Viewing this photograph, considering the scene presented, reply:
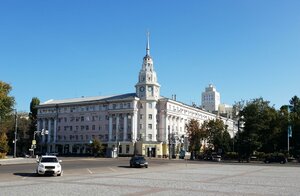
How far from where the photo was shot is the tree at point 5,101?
74.4 m

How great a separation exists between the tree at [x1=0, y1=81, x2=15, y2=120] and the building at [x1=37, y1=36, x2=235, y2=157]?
35937 mm

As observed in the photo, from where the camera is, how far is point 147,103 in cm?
11225

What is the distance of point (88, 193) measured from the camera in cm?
1898

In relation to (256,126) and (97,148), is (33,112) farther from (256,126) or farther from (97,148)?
(256,126)

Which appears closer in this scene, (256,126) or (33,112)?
(256,126)

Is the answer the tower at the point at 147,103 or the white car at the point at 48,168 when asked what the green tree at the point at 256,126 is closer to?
the tower at the point at 147,103

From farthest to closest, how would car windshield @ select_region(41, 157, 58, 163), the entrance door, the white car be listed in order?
the entrance door < car windshield @ select_region(41, 157, 58, 163) < the white car

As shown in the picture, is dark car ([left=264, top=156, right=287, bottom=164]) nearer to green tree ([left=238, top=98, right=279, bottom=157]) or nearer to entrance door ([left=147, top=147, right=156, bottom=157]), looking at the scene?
green tree ([left=238, top=98, right=279, bottom=157])

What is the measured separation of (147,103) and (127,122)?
7.73 meters

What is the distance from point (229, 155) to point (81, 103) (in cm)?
4801

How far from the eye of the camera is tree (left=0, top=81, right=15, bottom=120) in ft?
244

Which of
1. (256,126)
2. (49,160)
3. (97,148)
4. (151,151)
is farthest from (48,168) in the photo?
(151,151)

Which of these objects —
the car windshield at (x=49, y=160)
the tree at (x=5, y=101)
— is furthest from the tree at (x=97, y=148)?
the car windshield at (x=49, y=160)

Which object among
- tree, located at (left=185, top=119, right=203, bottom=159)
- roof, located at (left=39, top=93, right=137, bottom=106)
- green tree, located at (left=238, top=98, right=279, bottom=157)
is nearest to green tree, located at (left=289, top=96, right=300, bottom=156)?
green tree, located at (left=238, top=98, right=279, bottom=157)
